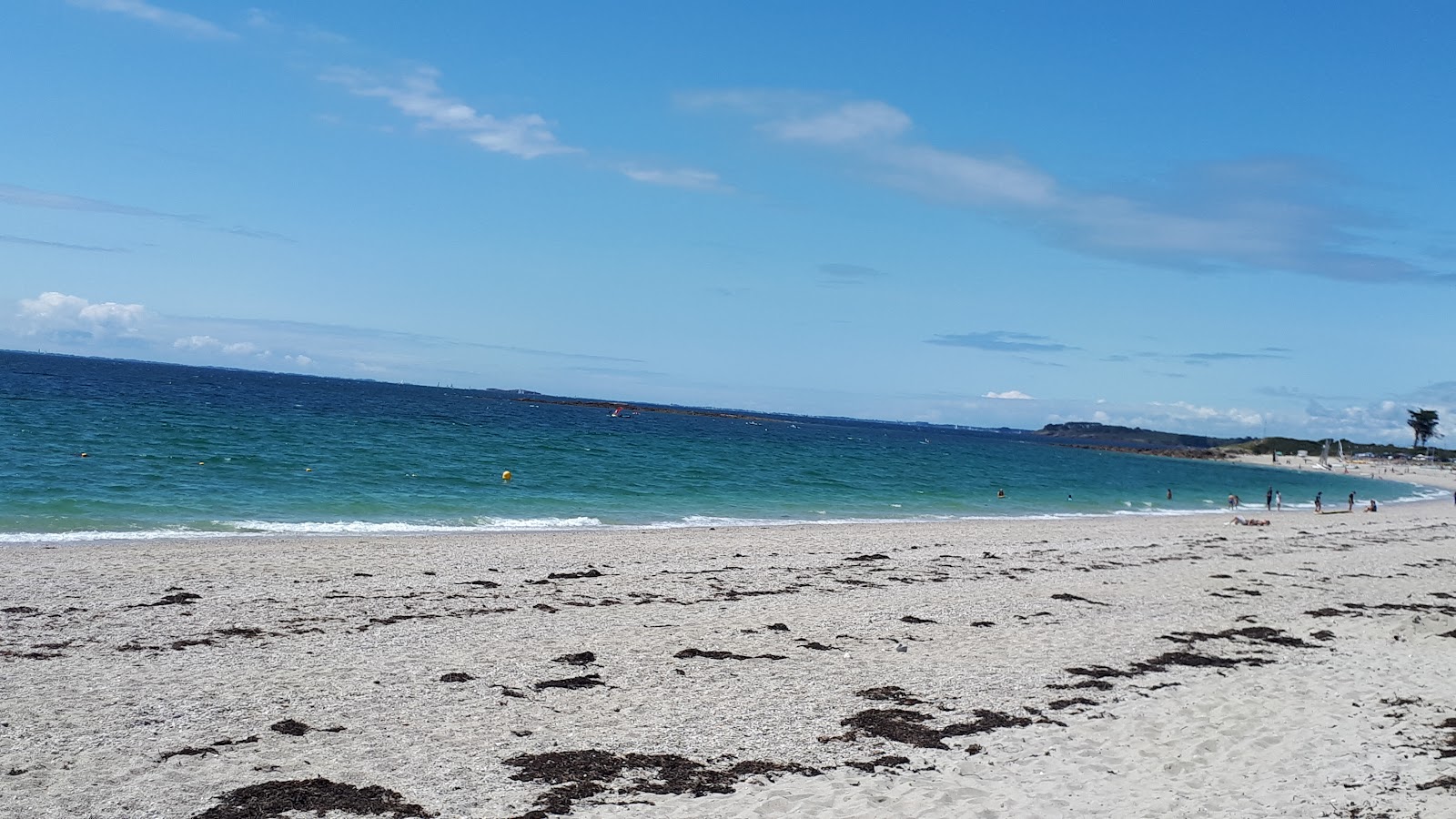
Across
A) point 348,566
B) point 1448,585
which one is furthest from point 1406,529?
point 348,566

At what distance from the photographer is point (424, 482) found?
116 feet

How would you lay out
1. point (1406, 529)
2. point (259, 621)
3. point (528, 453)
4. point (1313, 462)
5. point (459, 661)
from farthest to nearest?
1. point (1313, 462)
2. point (528, 453)
3. point (1406, 529)
4. point (259, 621)
5. point (459, 661)

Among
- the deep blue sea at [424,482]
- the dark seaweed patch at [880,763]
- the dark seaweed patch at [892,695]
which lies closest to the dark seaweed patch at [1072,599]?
the dark seaweed patch at [892,695]

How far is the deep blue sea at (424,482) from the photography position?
82.4 feet

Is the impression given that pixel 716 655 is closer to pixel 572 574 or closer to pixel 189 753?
pixel 189 753

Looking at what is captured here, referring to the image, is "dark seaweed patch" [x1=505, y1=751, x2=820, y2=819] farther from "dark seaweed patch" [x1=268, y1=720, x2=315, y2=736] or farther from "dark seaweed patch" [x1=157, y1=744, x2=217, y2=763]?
"dark seaweed patch" [x1=157, y1=744, x2=217, y2=763]

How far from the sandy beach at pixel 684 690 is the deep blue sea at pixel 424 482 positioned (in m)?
5.60

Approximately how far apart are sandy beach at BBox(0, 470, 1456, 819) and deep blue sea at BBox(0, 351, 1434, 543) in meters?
5.60

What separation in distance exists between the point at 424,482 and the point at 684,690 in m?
26.7

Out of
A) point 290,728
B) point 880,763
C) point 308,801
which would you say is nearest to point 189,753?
point 290,728

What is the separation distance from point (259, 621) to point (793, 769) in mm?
8544

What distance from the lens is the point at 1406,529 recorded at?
1515 inches

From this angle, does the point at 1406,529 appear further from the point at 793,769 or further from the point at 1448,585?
A: the point at 793,769

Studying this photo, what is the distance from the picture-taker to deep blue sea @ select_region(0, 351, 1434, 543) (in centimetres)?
2511
